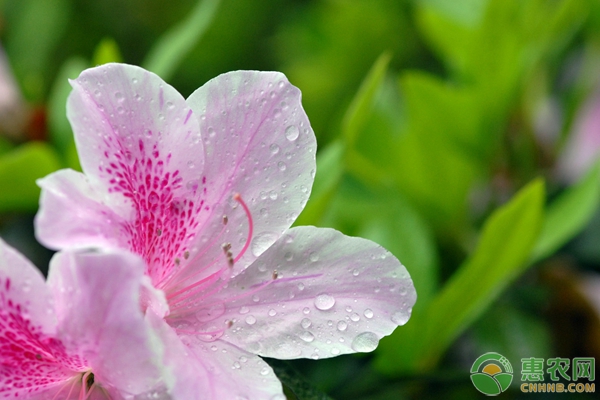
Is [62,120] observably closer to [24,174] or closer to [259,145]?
[24,174]

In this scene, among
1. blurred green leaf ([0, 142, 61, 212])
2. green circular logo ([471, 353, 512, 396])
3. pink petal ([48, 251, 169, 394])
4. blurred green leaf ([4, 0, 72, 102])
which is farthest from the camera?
blurred green leaf ([4, 0, 72, 102])

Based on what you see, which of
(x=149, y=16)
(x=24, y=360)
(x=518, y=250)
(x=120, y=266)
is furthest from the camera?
(x=149, y=16)

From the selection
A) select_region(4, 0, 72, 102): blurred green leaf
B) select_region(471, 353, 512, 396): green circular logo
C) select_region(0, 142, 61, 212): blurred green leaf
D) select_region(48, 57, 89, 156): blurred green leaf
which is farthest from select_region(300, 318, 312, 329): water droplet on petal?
select_region(4, 0, 72, 102): blurred green leaf

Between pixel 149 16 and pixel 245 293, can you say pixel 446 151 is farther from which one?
pixel 149 16

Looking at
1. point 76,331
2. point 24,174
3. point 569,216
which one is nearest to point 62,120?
point 24,174

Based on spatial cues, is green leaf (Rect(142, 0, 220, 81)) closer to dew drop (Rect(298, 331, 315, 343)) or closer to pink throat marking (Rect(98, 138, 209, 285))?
pink throat marking (Rect(98, 138, 209, 285))

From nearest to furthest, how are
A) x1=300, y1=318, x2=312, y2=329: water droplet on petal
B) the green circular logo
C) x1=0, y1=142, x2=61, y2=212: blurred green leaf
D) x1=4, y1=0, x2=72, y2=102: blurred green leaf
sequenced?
x1=300, y1=318, x2=312, y2=329: water droplet on petal < the green circular logo < x1=0, y1=142, x2=61, y2=212: blurred green leaf < x1=4, y1=0, x2=72, y2=102: blurred green leaf

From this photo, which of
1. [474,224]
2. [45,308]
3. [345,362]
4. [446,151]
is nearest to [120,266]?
[45,308]
